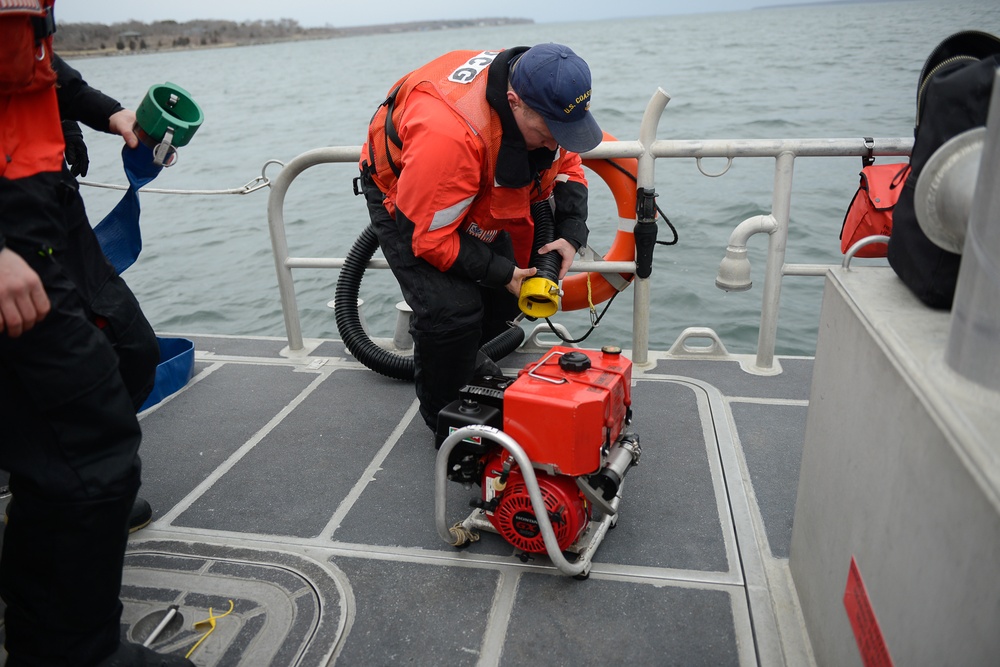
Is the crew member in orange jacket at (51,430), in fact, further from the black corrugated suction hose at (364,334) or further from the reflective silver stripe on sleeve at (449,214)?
the black corrugated suction hose at (364,334)

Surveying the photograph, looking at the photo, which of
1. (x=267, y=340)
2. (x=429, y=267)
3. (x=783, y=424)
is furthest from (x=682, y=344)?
(x=267, y=340)

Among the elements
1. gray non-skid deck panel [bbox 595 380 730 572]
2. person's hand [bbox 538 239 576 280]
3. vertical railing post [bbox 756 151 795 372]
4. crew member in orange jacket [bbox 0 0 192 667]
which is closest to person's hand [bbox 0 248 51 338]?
crew member in orange jacket [bbox 0 0 192 667]

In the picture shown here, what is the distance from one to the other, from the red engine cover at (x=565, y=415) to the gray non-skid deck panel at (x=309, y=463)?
0.84 meters

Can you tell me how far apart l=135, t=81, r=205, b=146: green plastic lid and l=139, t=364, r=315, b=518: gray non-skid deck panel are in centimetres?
127

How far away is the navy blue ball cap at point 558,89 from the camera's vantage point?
81.6 inches

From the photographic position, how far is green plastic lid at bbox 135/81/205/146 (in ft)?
6.22

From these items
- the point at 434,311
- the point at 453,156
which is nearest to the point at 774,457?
the point at 434,311

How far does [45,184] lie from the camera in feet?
4.97

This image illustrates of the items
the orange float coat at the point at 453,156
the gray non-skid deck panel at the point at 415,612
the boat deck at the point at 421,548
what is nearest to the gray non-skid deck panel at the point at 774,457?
the boat deck at the point at 421,548

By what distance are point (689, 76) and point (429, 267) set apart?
2242cm

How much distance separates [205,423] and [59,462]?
1591 millimetres

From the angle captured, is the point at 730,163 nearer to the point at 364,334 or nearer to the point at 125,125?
the point at 364,334

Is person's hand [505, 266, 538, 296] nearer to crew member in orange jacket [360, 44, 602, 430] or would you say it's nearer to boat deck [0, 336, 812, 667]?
crew member in orange jacket [360, 44, 602, 430]

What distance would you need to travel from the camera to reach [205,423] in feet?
9.85
